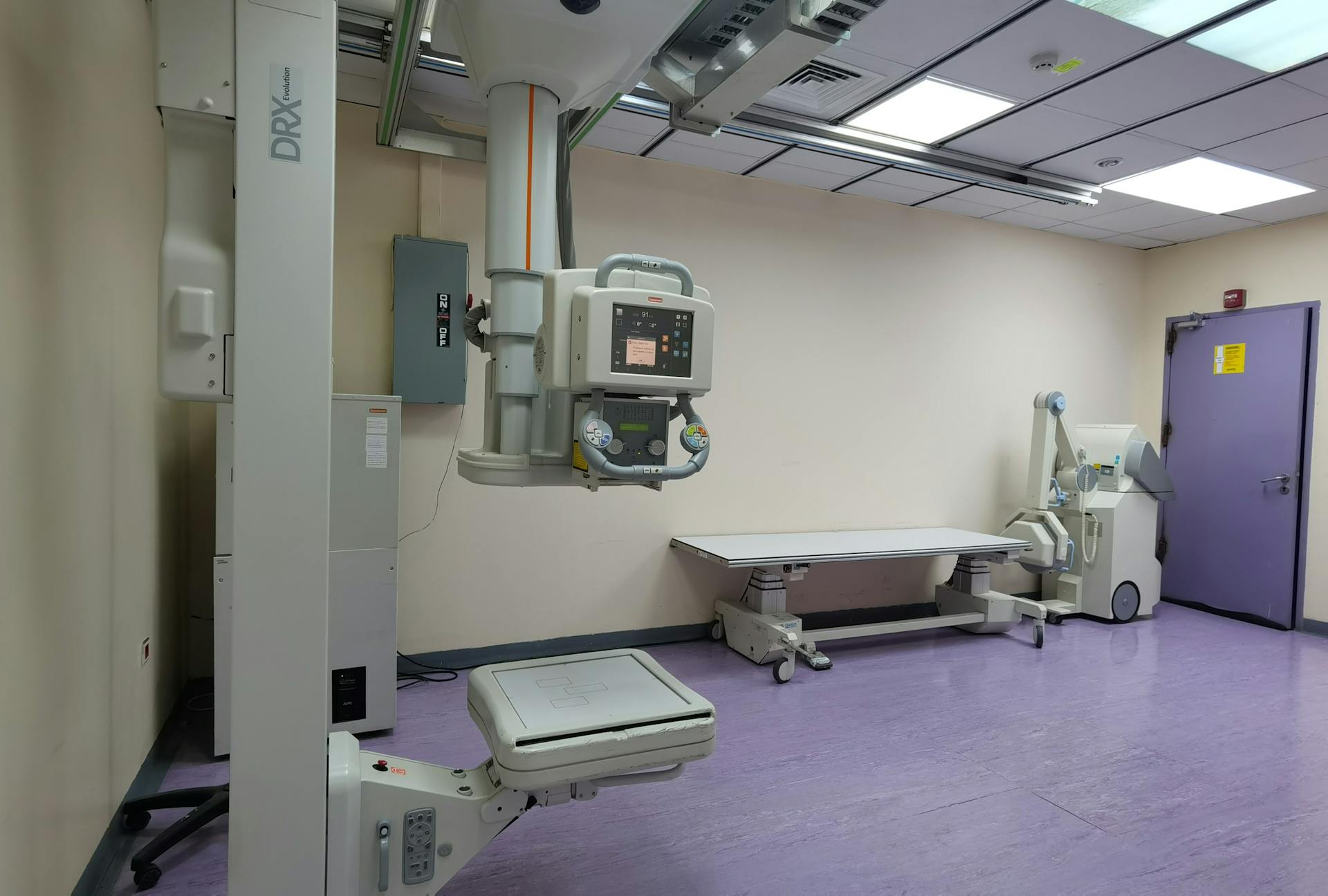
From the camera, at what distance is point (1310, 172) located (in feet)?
14.0

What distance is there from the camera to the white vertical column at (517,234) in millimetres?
1802

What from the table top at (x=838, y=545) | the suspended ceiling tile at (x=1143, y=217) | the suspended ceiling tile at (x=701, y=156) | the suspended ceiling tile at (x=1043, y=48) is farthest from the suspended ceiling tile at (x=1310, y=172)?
the suspended ceiling tile at (x=701, y=156)

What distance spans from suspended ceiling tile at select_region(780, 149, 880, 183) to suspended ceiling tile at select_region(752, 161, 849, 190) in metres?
Answer: 0.03

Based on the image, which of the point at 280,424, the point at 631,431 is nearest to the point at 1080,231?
the point at 631,431

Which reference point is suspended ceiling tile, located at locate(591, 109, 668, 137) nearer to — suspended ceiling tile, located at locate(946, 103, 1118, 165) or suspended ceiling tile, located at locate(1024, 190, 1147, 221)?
suspended ceiling tile, located at locate(946, 103, 1118, 165)

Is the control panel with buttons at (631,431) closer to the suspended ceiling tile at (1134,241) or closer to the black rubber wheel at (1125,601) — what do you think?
the black rubber wheel at (1125,601)

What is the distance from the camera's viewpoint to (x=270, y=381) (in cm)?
141

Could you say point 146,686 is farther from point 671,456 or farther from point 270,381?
point 671,456

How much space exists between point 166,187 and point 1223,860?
11.2 ft

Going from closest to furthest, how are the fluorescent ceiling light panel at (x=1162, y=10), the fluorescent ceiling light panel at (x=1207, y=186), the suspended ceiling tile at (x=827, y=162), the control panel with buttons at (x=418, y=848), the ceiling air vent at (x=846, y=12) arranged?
1. the ceiling air vent at (x=846, y=12)
2. the control panel with buttons at (x=418, y=848)
3. the fluorescent ceiling light panel at (x=1162, y=10)
4. the suspended ceiling tile at (x=827, y=162)
5. the fluorescent ceiling light panel at (x=1207, y=186)

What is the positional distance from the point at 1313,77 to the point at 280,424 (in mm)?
4146

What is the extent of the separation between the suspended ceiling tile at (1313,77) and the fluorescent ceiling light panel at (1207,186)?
86 centimetres

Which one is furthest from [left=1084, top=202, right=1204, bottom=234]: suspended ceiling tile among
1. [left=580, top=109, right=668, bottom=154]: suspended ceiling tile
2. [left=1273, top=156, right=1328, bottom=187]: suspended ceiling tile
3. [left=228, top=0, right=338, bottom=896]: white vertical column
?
[left=228, top=0, right=338, bottom=896]: white vertical column

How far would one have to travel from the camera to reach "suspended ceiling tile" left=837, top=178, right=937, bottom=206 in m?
4.59
